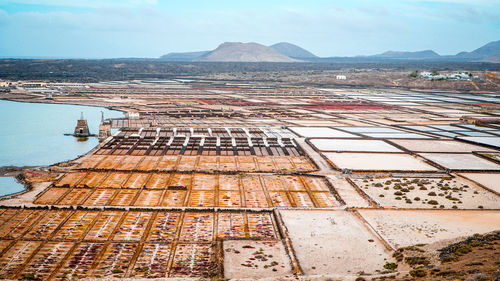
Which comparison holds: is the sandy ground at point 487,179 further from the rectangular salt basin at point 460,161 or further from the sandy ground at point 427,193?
the rectangular salt basin at point 460,161

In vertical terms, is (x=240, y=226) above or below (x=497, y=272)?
below

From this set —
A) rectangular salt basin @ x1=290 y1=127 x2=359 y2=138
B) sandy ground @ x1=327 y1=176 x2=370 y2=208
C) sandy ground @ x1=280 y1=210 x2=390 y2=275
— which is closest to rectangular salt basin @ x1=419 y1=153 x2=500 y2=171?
rectangular salt basin @ x1=290 y1=127 x2=359 y2=138

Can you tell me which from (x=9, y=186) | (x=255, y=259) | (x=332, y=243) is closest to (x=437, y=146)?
(x=332, y=243)

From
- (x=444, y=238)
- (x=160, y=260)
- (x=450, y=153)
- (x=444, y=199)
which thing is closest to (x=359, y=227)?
(x=444, y=238)

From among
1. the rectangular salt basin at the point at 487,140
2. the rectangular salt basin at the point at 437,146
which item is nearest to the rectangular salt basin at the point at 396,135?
the rectangular salt basin at the point at 437,146

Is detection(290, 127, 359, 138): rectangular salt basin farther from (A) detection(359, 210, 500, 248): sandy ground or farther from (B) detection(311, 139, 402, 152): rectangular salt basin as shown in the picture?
(A) detection(359, 210, 500, 248): sandy ground

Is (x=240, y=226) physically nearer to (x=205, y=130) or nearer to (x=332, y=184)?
(x=332, y=184)
